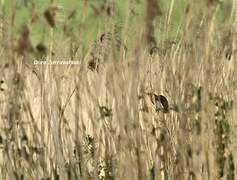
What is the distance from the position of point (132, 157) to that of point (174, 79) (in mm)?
342

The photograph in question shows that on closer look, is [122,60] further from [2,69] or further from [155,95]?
[2,69]

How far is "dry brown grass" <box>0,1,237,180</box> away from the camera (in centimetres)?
263

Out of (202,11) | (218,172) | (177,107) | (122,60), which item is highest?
(202,11)

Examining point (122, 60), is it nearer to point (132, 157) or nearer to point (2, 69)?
point (132, 157)

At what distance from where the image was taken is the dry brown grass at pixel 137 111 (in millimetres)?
2635

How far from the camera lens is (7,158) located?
9.32 ft

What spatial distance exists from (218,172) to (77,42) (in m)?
0.75

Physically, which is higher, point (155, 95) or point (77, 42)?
point (77, 42)

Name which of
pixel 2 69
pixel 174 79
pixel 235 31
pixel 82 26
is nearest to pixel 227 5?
pixel 235 31

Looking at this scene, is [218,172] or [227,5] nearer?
[218,172]

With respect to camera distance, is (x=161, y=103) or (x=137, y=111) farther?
(x=161, y=103)

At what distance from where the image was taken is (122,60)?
267 centimetres

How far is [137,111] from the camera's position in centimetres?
262

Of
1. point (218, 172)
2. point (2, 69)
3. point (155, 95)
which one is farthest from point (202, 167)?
point (2, 69)
